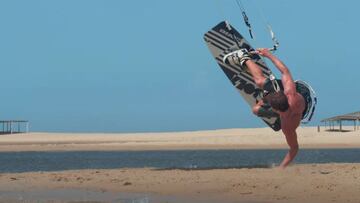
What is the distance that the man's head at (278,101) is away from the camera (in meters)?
12.3

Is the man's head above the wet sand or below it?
above

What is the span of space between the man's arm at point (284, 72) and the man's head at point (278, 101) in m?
0.14

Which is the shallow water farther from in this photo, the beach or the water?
the water

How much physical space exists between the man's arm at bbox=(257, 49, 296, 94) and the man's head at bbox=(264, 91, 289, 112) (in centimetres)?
14

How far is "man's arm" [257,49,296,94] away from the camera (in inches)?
492

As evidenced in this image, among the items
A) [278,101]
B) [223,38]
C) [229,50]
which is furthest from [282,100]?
[223,38]

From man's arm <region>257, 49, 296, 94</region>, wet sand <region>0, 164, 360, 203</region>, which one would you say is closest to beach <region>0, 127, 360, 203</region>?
wet sand <region>0, 164, 360, 203</region>

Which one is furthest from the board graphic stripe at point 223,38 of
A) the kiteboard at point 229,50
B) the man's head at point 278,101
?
the man's head at point 278,101

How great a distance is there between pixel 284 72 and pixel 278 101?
563mm

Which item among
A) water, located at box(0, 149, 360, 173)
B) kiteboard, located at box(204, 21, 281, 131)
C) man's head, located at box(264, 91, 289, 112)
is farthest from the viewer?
water, located at box(0, 149, 360, 173)

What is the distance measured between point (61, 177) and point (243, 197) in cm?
580

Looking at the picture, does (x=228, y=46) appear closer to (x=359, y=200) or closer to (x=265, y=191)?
(x=265, y=191)

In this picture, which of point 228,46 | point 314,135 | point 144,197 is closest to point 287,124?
point 144,197

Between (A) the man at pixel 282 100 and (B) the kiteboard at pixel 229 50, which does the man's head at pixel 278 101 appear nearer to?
(A) the man at pixel 282 100
